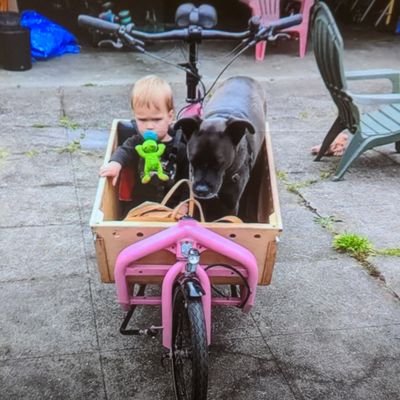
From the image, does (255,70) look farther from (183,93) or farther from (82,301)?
(82,301)

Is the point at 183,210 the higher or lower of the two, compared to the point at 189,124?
lower

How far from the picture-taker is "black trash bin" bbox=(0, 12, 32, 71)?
762cm

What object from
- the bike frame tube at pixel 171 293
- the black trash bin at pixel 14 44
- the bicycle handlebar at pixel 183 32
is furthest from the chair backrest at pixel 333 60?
the black trash bin at pixel 14 44

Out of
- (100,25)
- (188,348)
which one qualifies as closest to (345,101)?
(100,25)

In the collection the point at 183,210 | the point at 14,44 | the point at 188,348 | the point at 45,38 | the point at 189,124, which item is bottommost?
the point at 45,38

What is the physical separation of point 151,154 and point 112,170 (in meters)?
0.22

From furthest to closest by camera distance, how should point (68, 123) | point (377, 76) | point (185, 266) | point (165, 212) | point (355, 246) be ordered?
point (68, 123) < point (377, 76) < point (355, 246) < point (165, 212) < point (185, 266)

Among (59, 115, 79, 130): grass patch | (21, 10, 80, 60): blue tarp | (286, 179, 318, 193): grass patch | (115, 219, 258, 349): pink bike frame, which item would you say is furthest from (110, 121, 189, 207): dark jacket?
(21, 10, 80, 60): blue tarp

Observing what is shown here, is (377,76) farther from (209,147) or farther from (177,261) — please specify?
(177,261)

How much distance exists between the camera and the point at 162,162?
3197 mm

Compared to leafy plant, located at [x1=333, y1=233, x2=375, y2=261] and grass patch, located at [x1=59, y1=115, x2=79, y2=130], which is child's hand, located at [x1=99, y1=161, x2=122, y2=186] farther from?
grass patch, located at [x1=59, y1=115, x2=79, y2=130]

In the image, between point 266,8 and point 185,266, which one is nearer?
point 185,266

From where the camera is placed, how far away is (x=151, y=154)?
3.07 metres

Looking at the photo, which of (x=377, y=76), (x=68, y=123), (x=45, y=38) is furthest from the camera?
(x=45, y=38)
